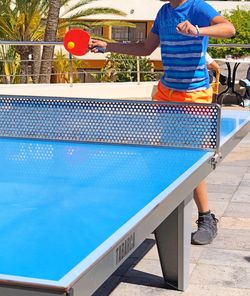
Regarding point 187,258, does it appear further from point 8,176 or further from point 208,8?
point 208,8

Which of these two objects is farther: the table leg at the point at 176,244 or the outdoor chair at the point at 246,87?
the outdoor chair at the point at 246,87

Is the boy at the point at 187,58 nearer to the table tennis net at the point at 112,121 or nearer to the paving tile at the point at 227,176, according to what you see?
the table tennis net at the point at 112,121

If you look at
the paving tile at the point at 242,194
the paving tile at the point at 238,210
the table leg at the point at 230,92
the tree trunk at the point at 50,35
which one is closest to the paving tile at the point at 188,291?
the paving tile at the point at 238,210

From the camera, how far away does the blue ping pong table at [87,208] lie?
1939mm

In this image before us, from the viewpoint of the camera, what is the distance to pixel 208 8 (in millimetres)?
4512

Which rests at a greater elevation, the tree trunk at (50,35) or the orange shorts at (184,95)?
the orange shorts at (184,95)

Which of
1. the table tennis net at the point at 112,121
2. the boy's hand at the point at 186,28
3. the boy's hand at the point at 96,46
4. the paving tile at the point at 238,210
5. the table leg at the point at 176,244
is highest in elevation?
the boy's hand at the point at 186,28

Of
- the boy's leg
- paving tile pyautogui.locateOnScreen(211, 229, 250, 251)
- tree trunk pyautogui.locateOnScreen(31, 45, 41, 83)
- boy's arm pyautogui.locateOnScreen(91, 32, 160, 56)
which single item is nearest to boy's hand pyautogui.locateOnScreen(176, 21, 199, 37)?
boy's arm pyautogui.locateOnScreen(91, 32, 160, 56)

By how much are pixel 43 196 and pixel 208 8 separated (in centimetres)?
218

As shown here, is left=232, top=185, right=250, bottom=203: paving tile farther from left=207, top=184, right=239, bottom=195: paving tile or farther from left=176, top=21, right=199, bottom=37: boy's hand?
left=176, top=21, right=199, bottom=37: boy's hand

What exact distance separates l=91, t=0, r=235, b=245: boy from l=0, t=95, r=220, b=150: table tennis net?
0.48 m

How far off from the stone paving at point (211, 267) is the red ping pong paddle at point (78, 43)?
4.39 feet

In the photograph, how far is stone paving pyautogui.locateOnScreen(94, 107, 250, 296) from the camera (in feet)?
13.2

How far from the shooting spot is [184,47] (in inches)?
182
